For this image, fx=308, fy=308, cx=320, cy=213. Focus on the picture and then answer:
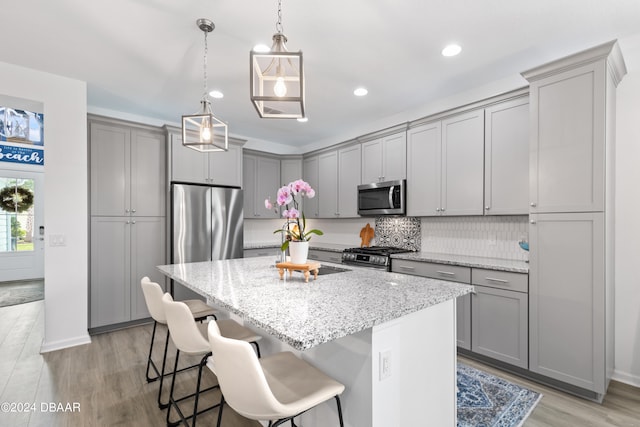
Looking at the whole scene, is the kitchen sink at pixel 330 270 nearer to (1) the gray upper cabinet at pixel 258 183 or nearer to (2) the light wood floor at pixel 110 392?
(2) the light wood floor at pixel 110 392

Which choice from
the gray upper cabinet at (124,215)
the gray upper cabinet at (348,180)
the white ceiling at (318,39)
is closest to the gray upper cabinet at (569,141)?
the white ceiling at (318,39)

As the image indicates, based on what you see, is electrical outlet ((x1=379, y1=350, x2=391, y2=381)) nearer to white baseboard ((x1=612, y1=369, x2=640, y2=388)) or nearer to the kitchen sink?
the kitchen sink

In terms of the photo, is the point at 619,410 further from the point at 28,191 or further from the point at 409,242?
the point at 28,191

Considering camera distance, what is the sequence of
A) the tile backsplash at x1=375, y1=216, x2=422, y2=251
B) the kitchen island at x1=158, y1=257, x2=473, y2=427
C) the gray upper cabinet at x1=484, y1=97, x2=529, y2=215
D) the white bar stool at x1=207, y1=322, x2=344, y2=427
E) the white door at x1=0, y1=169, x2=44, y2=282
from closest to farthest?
1. the white bar stool at x1=207, y1=322, x2=344, y2=427
2. the kitchen island at x1=158, y1=257, x2=473, y2=427
3. the gray upper cabinet at x1=484, y1=97, x2=529, y2=215
4. the tile backsplash at x1=375, y1=216, x2=422, y2=251
5. the white door at x1=0, y1=169, x2=44, y2=282

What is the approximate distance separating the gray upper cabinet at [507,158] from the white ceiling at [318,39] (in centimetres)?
42

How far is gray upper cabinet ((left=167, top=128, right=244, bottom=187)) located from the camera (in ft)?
13.1

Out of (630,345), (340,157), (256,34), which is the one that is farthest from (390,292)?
(340,157)

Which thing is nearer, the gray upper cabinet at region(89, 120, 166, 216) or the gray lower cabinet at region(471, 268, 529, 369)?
the gray lower cabinet at region(471, 268, 529, 369)

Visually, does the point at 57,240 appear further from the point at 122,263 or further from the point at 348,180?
the point at 348,180

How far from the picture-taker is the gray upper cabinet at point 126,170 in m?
3.59

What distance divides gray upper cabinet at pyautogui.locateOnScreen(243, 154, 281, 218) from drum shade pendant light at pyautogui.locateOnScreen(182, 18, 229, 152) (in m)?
2.55

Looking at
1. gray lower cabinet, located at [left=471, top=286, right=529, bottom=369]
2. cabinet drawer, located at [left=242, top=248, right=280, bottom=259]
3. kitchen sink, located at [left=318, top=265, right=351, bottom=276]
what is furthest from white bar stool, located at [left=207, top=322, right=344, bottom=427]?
cabinet drawer, located at [left=242, top=248, right=280, bottom=259]

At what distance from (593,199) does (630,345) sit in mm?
1272

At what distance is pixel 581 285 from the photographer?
222 centimetres
